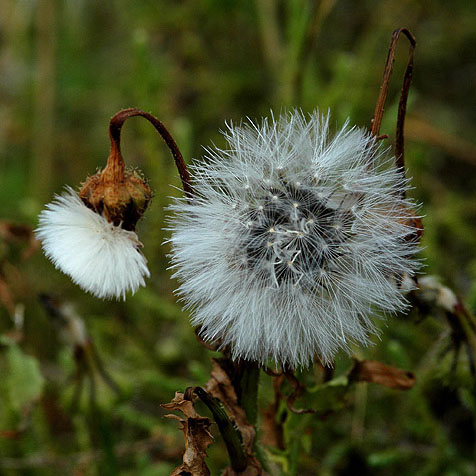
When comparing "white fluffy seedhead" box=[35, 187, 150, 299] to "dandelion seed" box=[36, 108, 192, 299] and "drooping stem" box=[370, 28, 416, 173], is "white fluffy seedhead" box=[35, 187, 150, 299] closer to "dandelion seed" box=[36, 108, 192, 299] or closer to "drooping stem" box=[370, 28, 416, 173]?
"dandelion seed" box=[36, 108, 192, 299]

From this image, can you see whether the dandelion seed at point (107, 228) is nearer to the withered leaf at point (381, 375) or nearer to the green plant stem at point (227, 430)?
the green plant stem at point (227, 430)

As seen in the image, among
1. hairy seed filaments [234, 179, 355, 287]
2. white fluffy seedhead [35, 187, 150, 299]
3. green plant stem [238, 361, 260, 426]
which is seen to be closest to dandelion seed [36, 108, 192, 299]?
white fluffy seedhead [35, 187, 150, 299]

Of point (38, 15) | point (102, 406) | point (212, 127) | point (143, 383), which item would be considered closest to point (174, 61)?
point (212, 127)

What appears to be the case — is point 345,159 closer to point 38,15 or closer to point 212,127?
point 212,127

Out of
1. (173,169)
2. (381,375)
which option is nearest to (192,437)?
(381,375)

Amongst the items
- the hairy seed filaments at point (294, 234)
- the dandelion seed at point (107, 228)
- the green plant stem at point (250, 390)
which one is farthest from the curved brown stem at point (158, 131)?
the green plant stem at point (250, 390)
